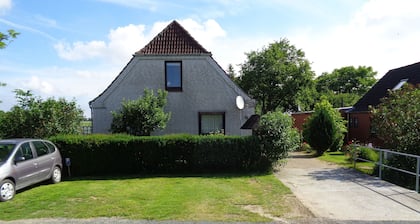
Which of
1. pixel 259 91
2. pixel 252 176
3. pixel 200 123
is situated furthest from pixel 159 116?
pixel 259 91

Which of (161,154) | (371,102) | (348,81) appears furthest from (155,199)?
(348,81)

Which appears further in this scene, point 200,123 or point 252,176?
point 200,123

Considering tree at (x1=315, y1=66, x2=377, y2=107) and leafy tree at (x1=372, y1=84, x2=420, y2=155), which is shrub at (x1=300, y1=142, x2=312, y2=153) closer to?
leafy tree at (x1=372, y1=84, x2=420, y2=155)

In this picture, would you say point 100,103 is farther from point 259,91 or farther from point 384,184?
point 259,91

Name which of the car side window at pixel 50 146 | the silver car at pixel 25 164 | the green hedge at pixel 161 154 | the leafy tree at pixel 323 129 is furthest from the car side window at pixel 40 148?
the leafy tree at pixel 323 129

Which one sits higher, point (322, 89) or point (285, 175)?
point (322, 89)

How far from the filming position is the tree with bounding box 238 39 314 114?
109 feet

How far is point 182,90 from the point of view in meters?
17.7

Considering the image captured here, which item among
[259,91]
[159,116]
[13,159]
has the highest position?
[259,91]

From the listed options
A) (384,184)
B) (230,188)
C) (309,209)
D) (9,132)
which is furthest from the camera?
(9,132)

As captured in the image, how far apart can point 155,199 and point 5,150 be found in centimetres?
473

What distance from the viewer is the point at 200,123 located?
58.3 feet

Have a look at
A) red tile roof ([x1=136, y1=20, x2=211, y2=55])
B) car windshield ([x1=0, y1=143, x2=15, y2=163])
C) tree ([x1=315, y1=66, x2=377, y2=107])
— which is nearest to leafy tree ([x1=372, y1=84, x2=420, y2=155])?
red tile roof ([x1=136, y1=20, x2=211, y2=55])

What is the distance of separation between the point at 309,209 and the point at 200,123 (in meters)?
10.6
